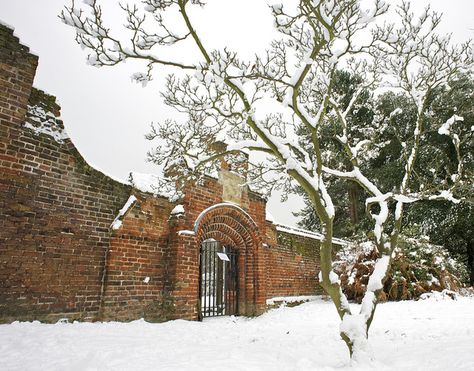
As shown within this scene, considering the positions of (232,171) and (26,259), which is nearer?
(26,259)

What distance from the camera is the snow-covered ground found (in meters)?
3.46

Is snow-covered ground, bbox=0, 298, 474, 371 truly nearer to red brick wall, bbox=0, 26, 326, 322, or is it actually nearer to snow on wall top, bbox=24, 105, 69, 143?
red brick wall, bbox=0, 26, 326, 322

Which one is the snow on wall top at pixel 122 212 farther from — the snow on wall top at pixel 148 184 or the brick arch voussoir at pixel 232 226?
the brick arch voussoir at pixel 232 226

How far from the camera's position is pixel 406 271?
992 centimetres

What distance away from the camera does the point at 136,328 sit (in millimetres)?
5520

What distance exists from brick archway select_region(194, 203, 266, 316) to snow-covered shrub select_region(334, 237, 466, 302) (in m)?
3.21

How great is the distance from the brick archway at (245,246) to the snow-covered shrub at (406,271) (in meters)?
3.21

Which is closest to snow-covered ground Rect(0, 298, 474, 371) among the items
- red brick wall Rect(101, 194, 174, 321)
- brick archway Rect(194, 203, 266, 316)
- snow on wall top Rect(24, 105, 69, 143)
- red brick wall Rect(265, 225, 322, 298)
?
red brick wall Rect(101, 194, 174, 321)

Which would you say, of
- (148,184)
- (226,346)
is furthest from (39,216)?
(226,346)

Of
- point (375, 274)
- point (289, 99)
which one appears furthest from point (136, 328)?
point (289, 99)

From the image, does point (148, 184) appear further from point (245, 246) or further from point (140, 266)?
point (245, 246)

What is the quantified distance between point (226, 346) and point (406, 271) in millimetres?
7510

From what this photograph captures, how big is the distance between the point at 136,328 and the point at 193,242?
2.30 metres

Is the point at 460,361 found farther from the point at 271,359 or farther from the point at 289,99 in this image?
the point at 289,99
